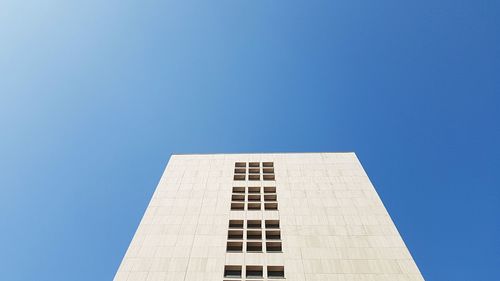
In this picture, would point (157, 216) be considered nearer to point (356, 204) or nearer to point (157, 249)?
point (157, 249)

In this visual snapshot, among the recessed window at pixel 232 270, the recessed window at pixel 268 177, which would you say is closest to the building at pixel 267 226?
the recessed window at pixel 232 270

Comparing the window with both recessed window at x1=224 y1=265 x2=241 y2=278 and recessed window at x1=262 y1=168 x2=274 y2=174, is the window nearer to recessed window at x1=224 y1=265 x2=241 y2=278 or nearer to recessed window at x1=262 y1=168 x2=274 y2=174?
recessed window at x1=262 y1=168 x2=274 y2=174

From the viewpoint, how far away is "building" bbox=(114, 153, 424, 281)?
32.8m

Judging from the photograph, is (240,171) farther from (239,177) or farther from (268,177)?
(268,177)

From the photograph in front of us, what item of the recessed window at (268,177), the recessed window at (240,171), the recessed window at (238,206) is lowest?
the recessed window at (238,206)

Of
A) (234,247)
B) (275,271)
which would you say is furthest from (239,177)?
(275,271)

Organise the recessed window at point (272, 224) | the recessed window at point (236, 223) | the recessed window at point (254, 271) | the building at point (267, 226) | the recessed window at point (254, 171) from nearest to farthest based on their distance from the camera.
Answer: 1. the building at point (267, 226)
2. the recessed window at point (254, 271)
3. the recessed window at point (272, 224)
4. the recessed window at point (236, 223)
5. the recessed window at point (254, 171)

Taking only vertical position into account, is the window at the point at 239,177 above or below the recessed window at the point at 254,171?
below

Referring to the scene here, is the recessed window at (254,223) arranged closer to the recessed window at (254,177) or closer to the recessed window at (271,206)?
the recessed window at (271,206)

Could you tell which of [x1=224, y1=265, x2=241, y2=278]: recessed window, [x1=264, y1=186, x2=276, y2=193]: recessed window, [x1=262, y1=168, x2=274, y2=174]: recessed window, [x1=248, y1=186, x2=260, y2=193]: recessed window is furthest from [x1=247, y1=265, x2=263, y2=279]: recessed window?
[x1=262, y1=168, x2=274, y2=174]: recessed window

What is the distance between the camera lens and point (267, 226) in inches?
1547

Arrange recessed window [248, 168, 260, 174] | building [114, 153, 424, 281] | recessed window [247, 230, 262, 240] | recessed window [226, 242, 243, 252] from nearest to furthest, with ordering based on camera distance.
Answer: building [114, 153, 424, 281], recessed window [226, 242, 243, 252], recessed window [247, 230, 262, 240], recessed window [248, 168, 260, 174]

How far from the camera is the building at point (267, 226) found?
108 feet

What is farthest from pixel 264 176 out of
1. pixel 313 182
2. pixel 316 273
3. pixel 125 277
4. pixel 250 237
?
pixel 125 277
